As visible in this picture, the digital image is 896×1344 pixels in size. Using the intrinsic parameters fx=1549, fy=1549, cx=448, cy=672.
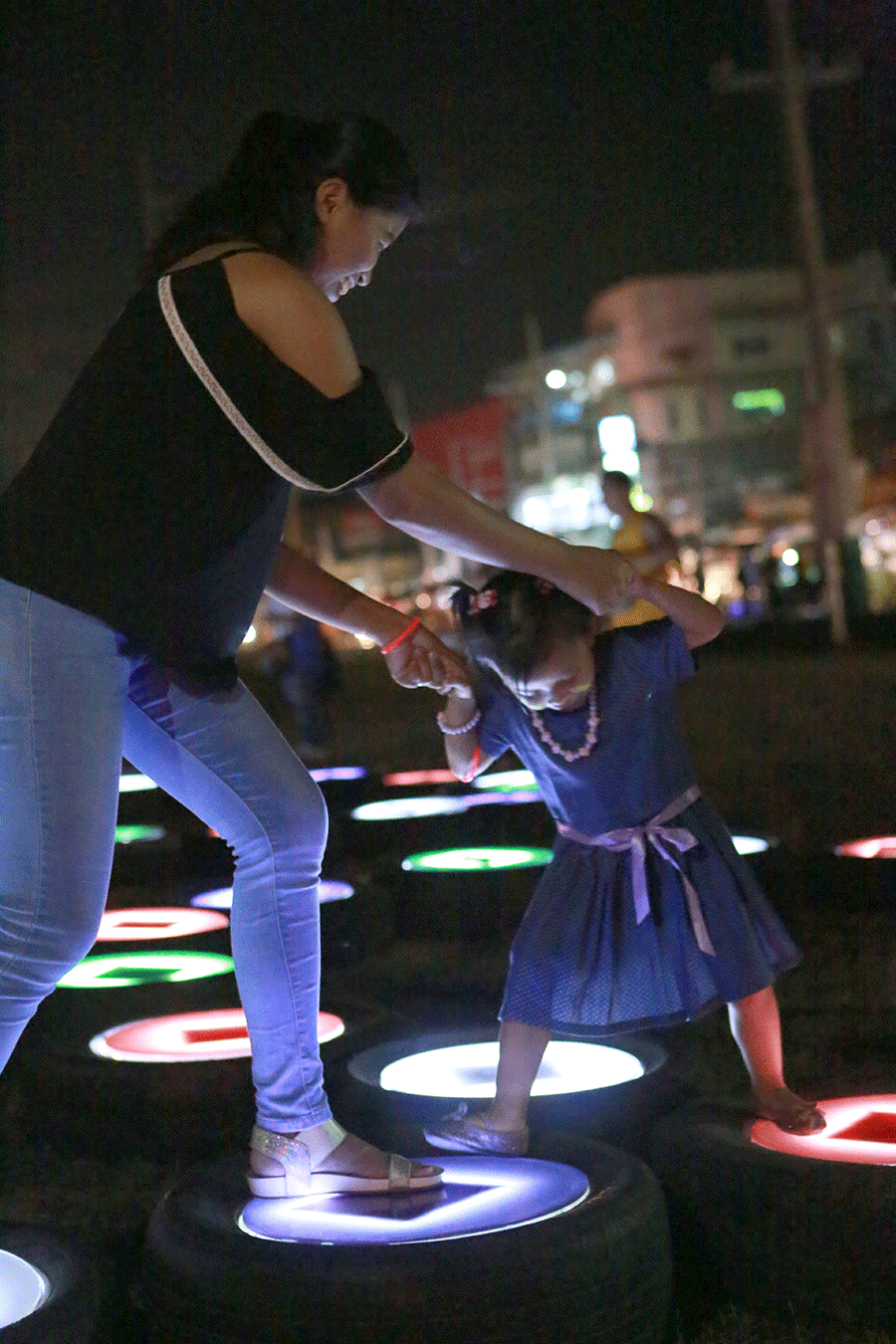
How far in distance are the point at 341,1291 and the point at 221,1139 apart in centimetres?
115

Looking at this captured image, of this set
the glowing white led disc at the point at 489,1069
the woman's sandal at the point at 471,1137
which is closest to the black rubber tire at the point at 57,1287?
the woman's sandal at the point at 471,1137

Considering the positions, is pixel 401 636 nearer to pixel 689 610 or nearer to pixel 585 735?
pixel 585 735

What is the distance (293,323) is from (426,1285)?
1269mm

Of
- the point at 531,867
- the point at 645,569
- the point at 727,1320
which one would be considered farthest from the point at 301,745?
the point at 727,1320

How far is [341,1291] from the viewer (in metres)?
1.99

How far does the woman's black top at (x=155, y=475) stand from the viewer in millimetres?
2084

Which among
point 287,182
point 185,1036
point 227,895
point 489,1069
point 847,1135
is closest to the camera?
point 287,182

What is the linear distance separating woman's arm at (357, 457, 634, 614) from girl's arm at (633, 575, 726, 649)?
468mm

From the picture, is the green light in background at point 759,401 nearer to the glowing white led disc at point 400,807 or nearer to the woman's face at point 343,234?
the glowing white led disc at point 400,807

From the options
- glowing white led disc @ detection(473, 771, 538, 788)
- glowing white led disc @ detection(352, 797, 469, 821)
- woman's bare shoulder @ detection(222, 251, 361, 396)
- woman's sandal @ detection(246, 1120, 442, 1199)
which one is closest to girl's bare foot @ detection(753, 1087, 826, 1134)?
woman's sandal @ detection(246, 1120, 442, 1199)

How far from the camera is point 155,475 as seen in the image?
84.4 inches

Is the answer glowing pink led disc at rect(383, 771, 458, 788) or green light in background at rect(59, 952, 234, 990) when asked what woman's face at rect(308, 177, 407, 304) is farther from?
glowing pink led disc at rect(383, 771, 458, 788)

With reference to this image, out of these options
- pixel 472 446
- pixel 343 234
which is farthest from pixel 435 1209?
pixel 472 446

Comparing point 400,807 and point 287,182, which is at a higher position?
point 287,182
